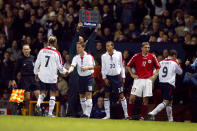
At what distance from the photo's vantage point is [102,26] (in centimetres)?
1739

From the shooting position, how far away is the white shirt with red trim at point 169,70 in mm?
12922

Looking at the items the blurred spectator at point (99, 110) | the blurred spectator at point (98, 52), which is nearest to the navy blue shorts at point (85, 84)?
the blurred spectator at point (99, 110)

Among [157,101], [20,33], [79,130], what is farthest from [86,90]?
[20,33]

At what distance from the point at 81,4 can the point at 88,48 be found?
3.70 meters

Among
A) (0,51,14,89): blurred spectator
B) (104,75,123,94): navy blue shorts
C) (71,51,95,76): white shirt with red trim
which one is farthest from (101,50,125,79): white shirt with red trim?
(0,51,14,89): blurred spectator

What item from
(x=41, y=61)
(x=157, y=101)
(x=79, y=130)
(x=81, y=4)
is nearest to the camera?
(x=79, y=130)

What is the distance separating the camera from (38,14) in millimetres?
19125

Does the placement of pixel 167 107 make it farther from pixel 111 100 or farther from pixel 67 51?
pixel 67 51

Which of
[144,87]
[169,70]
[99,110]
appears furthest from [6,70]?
[169,70]

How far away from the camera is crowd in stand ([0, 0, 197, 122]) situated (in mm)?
15297

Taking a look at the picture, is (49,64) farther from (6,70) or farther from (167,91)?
(6,70)

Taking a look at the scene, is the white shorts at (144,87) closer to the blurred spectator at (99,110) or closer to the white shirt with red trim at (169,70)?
the white shirt with red trim at (169,70)

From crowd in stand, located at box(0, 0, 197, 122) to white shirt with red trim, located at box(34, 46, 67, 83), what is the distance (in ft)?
5.29

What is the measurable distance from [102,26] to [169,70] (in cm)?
503
